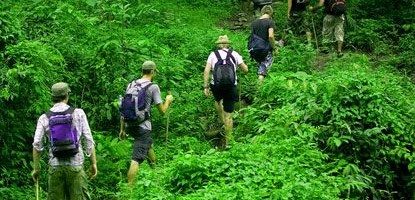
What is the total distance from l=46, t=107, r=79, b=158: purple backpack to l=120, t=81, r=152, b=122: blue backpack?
4.71ft

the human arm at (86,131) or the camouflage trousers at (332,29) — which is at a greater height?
the human arm at (86,131)

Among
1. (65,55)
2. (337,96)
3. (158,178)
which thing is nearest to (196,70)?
(65,55)

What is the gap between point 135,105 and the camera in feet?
27.7

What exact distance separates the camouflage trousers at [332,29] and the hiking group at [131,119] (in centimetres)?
274

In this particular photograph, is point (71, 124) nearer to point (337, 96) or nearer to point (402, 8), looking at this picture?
point (337, 96)

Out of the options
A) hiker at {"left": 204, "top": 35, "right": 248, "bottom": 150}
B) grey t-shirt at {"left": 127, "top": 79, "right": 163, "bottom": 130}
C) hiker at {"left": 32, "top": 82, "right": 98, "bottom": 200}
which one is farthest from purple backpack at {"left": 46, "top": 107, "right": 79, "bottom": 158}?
hiker at {"left": 204, "top": 35, "right": 248, "bottom": 150}

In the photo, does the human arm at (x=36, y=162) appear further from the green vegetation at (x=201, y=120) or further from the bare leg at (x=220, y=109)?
the bare leg at (x=220, y=109)

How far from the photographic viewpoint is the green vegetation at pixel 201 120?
284 inches

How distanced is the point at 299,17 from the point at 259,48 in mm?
4442

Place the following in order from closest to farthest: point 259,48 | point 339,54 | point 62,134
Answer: point 62,134
point 259,48
point 339,54

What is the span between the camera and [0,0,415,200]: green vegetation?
7203 millimetres

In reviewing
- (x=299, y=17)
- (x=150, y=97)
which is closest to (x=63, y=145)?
(x=150, y=97)

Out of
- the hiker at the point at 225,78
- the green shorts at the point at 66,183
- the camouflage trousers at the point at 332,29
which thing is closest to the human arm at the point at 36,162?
the green shorts at the point at 66,183

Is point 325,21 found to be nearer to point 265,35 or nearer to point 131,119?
point 265,35
